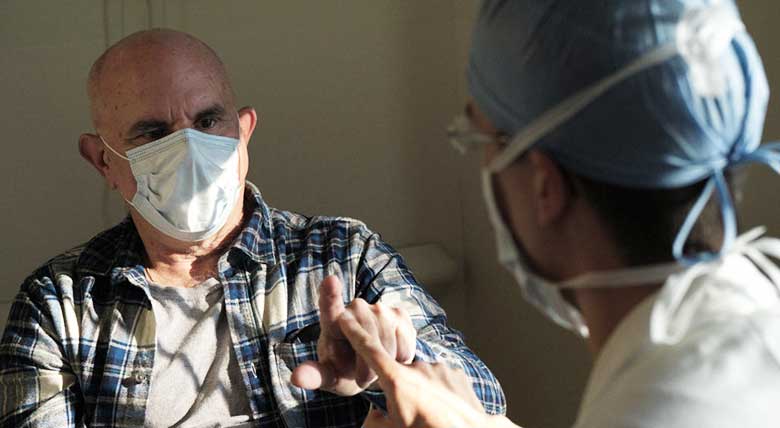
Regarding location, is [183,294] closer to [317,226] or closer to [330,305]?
[317,226]

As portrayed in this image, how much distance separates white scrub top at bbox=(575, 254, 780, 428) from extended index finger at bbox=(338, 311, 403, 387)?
0.29 meters

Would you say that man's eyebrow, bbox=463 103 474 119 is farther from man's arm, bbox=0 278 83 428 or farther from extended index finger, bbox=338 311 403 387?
man's arm, bbox=0 278 83 428

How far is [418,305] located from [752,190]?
676 mm

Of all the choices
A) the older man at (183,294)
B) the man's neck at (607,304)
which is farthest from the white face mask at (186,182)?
the man's neck at (607,304)

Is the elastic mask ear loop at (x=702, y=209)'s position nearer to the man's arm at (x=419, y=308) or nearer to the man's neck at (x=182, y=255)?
the man's arm at (x=419, y=308)

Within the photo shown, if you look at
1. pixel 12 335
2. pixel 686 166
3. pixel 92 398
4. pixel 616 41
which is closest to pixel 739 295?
pixel 686 166

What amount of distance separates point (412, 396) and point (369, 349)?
100 mm

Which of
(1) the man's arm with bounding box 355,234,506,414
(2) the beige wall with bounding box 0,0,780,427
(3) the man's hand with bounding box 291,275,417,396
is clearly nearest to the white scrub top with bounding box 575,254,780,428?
(3) the man's hand with bounding box 291,275,417,396

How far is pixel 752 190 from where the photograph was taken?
1838 millimetres

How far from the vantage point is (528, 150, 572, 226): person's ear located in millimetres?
1005

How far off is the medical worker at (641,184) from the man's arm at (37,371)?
1.18 metres

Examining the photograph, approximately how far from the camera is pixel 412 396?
4.06 ft

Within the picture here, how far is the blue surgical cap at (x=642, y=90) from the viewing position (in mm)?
954

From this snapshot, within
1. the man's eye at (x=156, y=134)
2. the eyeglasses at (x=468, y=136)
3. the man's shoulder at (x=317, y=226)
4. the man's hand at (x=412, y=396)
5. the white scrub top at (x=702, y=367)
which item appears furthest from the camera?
the man's shoulder at (x=317, y=226)
